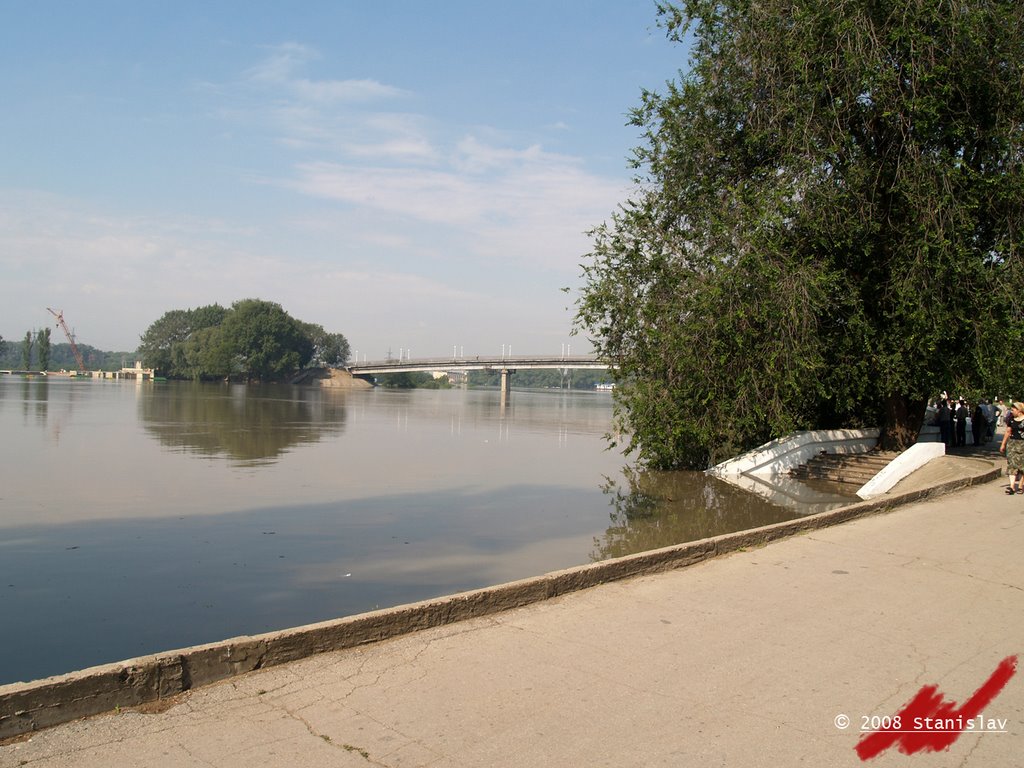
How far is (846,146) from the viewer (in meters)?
18.4

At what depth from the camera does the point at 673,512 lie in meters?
15.9

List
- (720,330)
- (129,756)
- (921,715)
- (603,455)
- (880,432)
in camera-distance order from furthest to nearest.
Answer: (603,455)
(880,432)
(720,330)
(921,715)
(129,756)

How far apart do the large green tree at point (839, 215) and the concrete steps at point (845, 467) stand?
5.57 feet

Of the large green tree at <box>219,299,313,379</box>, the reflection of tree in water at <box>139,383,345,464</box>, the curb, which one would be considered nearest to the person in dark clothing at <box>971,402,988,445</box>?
the reflection of tree in water at <box>139,383,345,464</box>

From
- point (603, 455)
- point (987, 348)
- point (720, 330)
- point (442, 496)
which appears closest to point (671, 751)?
point (442, 496)

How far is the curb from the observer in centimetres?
451

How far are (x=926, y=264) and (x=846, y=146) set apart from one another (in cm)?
330

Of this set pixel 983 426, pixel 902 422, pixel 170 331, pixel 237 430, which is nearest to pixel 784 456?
pixel 902 422

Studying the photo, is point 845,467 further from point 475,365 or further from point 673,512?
point 475,365

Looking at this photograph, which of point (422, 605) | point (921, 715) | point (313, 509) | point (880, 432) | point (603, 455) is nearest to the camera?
point (921, 715)

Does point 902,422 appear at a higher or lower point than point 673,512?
higher

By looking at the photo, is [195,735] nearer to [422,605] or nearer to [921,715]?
[422,605]

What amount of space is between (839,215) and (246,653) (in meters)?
16.6

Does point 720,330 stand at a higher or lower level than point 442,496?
higher
